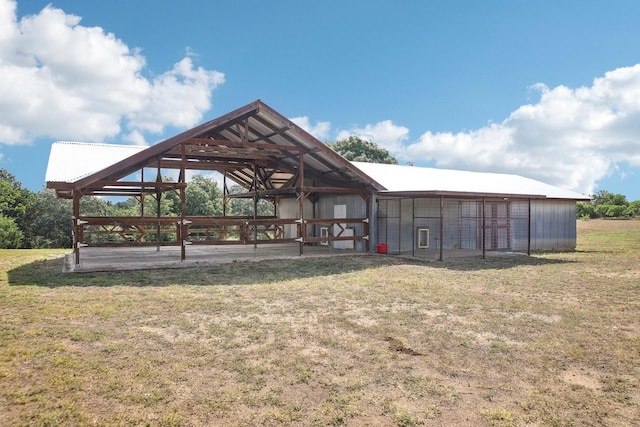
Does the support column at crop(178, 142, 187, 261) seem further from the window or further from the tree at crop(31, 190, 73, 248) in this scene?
the tree at crop(31, 190, 73, 248)

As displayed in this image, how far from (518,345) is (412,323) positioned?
160cm

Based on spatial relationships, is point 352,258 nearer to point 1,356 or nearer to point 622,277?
point 622,277

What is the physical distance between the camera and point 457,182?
21.1 m

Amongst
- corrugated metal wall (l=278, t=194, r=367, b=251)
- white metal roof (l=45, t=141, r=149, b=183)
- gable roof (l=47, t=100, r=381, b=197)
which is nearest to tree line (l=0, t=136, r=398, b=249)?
corrugated metal wall (l=278, t=194, r=367, b=251)

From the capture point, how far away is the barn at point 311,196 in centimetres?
1352

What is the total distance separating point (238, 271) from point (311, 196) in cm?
981

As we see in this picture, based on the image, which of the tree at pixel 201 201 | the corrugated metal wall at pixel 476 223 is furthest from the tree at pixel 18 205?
the corrugated metal wall at pixel 476 223

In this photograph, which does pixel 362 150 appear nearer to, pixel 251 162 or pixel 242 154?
pixel 251 162

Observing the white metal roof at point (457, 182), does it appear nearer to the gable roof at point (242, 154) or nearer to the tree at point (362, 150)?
the gable roof at point (242, 154)

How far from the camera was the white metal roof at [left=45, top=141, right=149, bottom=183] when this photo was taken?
12.5 metres

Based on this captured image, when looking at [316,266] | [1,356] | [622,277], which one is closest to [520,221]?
[622,277]

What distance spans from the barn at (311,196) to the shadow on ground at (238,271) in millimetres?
1041

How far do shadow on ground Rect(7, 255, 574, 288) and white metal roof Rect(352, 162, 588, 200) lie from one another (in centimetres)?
366

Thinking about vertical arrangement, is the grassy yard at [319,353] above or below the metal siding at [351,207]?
below
